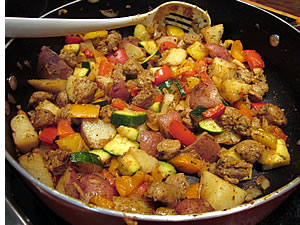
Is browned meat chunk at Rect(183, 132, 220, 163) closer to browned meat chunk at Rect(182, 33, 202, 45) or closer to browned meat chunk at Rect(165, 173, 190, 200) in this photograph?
browned meat chunk at Rect(165, 173, 190, 200)

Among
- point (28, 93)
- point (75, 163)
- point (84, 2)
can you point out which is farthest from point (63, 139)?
point (84, 2)

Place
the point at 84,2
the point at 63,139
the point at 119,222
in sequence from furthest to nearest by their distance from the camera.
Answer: the point at 84,2
the point at 63,139
the point at 119,222

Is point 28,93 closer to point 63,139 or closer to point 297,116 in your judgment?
point 63,139

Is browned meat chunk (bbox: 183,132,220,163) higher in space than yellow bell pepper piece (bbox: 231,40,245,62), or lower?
lower

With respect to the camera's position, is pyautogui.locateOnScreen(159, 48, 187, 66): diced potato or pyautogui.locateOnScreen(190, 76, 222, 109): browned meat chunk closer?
pyautogui.locateOnScreen(190, 76, 222, 109): browned meat chunk

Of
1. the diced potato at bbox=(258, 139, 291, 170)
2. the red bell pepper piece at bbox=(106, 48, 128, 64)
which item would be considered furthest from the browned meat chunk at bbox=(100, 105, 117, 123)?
the diced potato at bbox=(258, 139, 291, 170)
